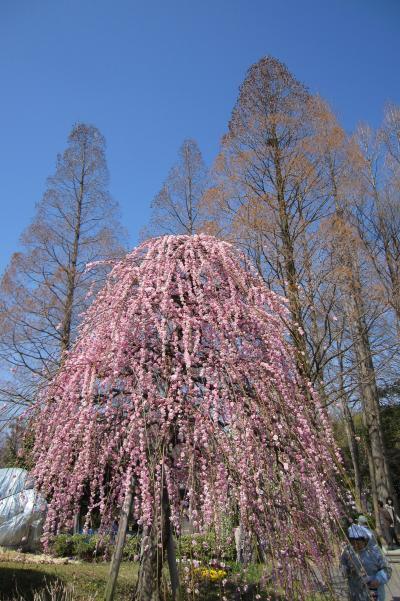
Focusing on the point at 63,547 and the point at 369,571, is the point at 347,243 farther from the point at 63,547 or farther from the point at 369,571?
the point at 63,547

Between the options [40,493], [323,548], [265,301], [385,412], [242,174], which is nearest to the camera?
[323,548]

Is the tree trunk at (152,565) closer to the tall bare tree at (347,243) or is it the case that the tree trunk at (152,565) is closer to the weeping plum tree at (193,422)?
the weeping plum tree at (193,422)

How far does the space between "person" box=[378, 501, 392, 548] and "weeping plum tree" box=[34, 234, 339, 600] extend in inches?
385

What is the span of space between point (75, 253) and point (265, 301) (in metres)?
10.6

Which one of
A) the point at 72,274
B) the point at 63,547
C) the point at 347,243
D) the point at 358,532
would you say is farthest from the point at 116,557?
the point at 72,274

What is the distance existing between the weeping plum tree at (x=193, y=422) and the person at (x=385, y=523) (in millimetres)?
9773

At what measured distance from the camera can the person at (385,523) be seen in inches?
442

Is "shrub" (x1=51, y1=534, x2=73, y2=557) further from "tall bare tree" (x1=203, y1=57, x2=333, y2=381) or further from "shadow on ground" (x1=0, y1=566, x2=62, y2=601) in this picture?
"tall bare tree" (x1=203, y1=57, x2=333, y2=381)

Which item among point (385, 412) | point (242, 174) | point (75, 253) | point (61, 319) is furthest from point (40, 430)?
point (385, 412)

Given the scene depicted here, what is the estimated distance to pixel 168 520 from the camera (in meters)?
3.34

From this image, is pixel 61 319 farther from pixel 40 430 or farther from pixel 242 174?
pixel 40 430

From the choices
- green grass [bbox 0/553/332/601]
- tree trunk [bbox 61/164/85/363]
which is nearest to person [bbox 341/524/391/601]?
green grass [bbox 0/553/332/601]

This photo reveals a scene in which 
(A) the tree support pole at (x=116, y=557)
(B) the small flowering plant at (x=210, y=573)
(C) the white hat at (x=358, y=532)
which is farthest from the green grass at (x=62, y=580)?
(C) the white hat at (x=358, y=532)

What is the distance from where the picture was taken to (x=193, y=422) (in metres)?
3.07
